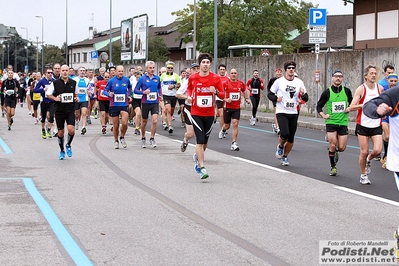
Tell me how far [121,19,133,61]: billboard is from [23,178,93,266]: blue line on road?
184 feet

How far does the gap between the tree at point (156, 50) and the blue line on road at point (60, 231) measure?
71585 millimetres

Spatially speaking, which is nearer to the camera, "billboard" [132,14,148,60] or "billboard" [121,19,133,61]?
"billboard" [132,14,148,60]

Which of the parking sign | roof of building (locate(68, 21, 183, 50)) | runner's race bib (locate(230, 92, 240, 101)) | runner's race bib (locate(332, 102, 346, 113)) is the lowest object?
runner's race bib (locate(332, 102, 346, 113))

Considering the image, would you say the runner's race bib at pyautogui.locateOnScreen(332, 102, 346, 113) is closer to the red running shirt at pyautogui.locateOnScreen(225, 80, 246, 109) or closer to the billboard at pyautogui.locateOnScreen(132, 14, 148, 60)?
the red running shirt at pyautogui.locateOnScreen(225, 80, 246, 109)

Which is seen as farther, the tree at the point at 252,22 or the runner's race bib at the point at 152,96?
the tree at the point at 252,22

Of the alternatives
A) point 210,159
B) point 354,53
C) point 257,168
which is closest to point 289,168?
point 257,168

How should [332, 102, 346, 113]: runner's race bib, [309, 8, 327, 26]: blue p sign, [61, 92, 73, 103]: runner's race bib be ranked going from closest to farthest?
[332, 102, 346, 113]: runner's race bib → [61, 92, 73, 103]: runner's race bib → [309, 8, 327, 26]: blue p sign

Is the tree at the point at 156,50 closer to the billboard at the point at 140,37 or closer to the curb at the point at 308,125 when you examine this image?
the billboard at the point at 140,37

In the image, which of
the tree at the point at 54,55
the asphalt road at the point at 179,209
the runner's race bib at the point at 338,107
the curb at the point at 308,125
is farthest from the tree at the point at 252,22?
the tree at the point at 54,55

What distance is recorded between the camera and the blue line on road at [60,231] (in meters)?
6.82

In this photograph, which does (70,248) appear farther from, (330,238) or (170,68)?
(170,68)

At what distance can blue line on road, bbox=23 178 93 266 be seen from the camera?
682 cm

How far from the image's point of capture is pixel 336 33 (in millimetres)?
76500

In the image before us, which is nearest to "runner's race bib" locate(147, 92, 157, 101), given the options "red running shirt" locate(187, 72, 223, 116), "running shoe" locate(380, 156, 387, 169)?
"red running shirt" locate(187, 72, 223, 116)
